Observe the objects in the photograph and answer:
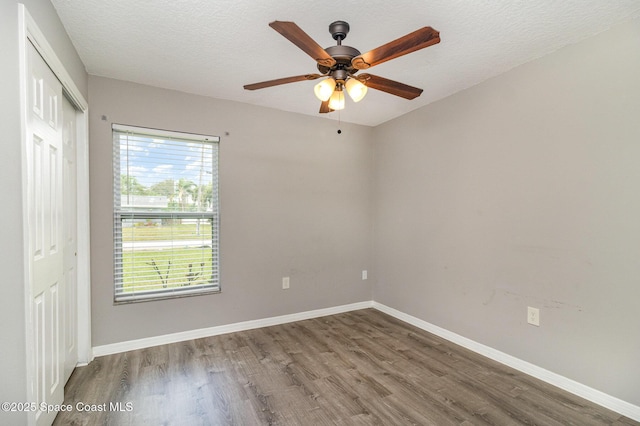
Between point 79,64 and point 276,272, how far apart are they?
262 centimetres

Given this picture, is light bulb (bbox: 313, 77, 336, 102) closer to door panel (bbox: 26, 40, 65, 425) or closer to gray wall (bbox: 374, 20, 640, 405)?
door panel (bbox: 26, 40, 65, 425)

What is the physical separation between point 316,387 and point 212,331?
145 cm

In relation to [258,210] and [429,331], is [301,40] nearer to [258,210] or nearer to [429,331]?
[258,210]

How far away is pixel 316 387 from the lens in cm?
222

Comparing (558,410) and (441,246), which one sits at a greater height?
(441,246)

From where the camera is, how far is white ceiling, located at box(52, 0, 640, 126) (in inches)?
70.7

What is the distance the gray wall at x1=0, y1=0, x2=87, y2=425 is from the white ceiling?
75cm

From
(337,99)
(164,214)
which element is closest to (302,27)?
(337,99)

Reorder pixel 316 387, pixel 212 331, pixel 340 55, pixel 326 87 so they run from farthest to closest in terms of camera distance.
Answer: pixel 212 331, pixel 316 387, pixel 326 87, pixel 340 55

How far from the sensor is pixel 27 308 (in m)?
1.37

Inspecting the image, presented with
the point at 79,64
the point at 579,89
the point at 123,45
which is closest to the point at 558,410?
the point at 579,89

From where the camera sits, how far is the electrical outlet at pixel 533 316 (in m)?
2.37

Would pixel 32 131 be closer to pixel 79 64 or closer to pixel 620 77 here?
pixel 79 64

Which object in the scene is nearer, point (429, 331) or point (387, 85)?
point (387, 85)
